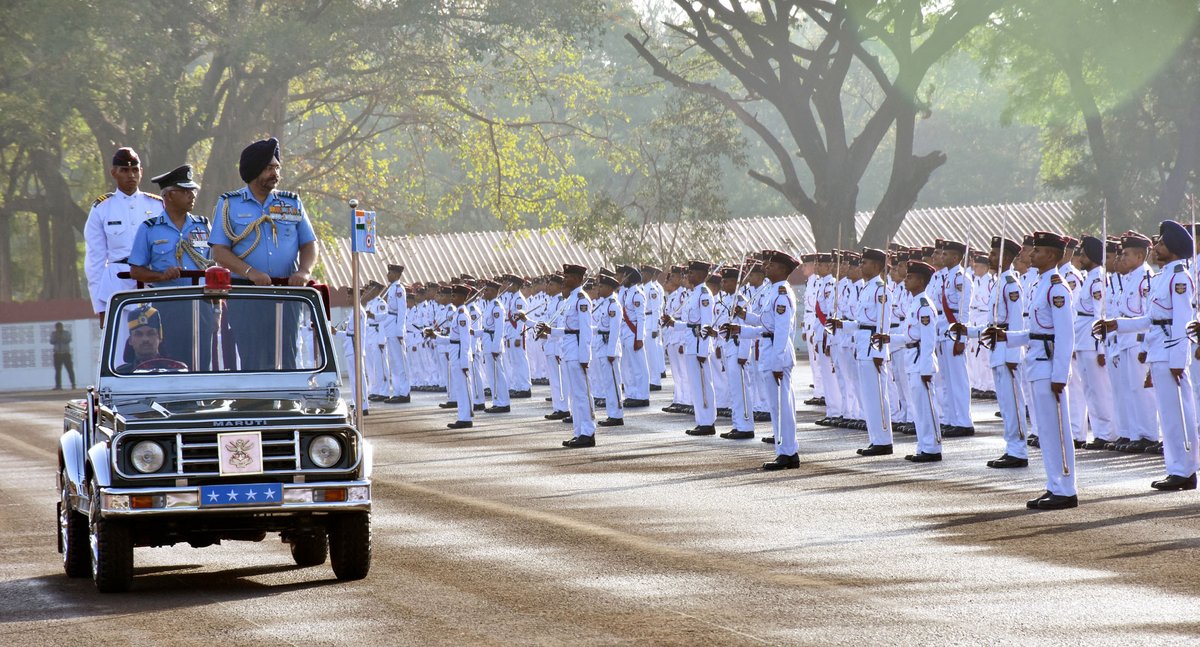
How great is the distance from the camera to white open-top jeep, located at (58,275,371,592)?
9.02 m

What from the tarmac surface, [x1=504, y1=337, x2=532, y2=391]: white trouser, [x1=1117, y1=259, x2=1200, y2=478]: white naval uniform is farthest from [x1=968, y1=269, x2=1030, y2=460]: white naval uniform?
[x1=504, y1=337, x2=532, y2=391]: white trouser

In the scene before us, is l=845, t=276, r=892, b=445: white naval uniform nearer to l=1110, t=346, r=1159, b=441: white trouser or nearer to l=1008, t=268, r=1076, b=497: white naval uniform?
l=1110, t=346, r=1159, b=441: white trouser

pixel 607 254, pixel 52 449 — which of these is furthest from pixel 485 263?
pixel 52 449

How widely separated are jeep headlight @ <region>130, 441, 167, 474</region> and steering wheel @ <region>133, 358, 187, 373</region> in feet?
2.86

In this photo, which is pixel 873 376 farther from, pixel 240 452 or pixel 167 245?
pixel 240 452

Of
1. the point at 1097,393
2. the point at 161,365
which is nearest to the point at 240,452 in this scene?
the point at 161,365

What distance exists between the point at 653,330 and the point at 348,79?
447 inches

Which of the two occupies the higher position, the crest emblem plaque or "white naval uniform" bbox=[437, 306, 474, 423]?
"white naval uniform" bbox=[437, 306, 474, 423]

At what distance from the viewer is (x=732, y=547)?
35.7 ft

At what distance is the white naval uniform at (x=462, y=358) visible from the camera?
78.8 feet

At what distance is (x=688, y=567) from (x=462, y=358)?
1451cm

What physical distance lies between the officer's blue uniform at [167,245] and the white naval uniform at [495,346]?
17.0 metres

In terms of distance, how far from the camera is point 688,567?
10.0 metres

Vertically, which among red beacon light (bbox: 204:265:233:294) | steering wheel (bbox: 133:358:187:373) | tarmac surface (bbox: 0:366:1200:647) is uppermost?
red beacon light (bbox: 204:265:233:294)
